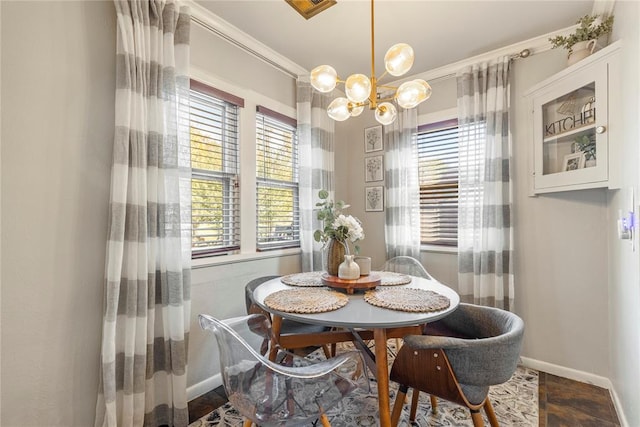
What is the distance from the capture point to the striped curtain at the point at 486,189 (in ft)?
8.06

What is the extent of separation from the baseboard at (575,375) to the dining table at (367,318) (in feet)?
4.45

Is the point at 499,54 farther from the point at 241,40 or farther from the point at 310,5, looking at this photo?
the point at 241,40

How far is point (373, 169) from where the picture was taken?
11.0 feet

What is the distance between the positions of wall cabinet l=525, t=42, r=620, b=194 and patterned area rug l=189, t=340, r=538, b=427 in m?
1.48

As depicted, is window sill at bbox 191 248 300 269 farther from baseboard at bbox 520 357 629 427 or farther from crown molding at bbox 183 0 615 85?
baseboard at bbox 520 357 629 427

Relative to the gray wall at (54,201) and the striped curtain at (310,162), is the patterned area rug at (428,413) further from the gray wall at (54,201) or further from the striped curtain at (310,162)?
the striped curtain at (310,162)

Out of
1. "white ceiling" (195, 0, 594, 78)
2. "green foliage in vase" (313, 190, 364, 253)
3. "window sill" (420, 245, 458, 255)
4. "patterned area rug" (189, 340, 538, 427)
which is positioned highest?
"white ceiling" (195, 0, 594, 78)

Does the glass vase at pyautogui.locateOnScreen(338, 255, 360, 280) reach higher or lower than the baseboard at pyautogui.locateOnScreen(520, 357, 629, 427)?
higher

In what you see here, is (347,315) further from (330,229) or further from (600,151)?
(600,151)

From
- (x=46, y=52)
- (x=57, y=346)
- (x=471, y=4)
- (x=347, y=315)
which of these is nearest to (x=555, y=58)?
(x=471, y=4)

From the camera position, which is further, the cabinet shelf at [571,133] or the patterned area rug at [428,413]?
the cabinet shelf at [571,133]

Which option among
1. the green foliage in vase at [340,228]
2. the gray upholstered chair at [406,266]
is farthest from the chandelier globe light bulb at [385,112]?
the gray upholstered chair at [406,266]

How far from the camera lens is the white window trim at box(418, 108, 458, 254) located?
2826 millimetres

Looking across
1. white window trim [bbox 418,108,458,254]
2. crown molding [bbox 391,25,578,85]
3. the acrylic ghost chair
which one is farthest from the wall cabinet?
the acrylic ghost chair
